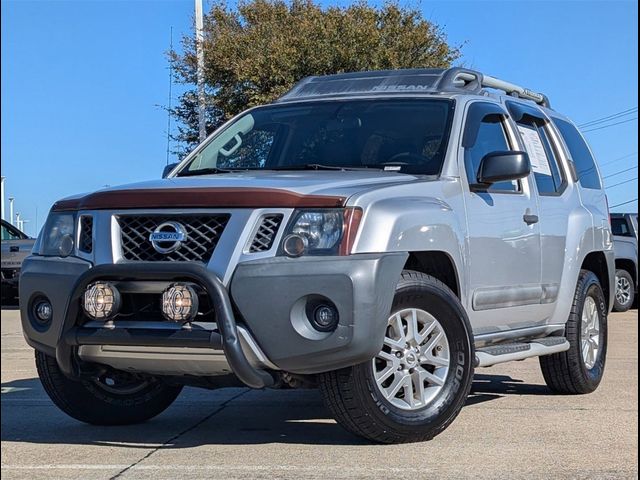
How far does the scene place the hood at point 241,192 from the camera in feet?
16.9

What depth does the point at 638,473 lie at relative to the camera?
16.1 feet

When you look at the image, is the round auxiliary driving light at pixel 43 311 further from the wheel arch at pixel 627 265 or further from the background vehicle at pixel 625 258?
the wheel arch at pixel 627 265

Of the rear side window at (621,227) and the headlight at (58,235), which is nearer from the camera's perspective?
the headlight at (58,235)

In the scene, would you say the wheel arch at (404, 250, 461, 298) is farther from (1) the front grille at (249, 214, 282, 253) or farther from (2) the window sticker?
(2) the window sticker

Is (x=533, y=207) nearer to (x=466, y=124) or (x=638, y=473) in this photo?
(x=466, y=124)

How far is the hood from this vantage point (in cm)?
516

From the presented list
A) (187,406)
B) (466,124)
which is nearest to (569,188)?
(466,124)

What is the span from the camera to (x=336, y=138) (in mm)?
6598

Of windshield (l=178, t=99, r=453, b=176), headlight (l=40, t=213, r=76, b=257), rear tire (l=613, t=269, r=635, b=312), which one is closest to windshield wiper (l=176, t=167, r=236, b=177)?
windshield (l=178, t=99, r=453, b=176)

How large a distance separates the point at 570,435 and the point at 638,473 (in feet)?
3.13

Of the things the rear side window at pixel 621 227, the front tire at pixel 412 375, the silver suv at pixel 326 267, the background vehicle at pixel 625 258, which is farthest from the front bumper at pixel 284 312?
the rear side window at pixel 621 227

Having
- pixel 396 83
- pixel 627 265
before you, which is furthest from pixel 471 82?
pixel 627 265

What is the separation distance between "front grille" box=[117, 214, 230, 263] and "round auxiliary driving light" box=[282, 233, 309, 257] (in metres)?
0.32

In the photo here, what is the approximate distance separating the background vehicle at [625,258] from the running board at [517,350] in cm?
1107
